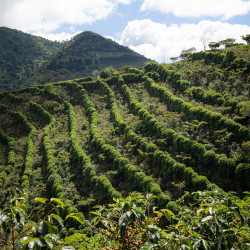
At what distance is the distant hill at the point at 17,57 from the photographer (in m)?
109

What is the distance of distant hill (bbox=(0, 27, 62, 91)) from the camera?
109106 mm

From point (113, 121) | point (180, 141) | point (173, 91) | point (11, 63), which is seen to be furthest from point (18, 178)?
point (11, 63)

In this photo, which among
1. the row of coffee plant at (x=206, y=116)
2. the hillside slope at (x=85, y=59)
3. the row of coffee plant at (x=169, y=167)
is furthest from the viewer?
the hillside slope at (x=85, y=59)

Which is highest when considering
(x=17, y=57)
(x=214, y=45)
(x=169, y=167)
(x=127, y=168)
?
(x=17, y=57)

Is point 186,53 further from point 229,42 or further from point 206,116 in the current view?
point 206,116

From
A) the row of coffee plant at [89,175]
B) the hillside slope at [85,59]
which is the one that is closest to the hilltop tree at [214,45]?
the row of coffee plant at [89,175]

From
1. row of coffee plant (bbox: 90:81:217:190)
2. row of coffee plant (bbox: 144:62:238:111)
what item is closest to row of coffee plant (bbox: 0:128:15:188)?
row of coffee plant (bbox: 90:81:217:190)

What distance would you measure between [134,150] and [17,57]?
129 meters

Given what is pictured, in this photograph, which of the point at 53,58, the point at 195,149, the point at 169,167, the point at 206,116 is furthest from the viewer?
the point at 53,58

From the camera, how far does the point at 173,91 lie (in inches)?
1314

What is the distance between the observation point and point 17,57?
12481cm

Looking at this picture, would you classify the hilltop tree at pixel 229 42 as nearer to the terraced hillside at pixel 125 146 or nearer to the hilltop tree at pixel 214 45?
the hilltop tree at pixel 214 45

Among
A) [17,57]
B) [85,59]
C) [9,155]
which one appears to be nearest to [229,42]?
[9,155]

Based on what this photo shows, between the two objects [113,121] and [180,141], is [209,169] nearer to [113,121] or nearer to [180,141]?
[180,141]
